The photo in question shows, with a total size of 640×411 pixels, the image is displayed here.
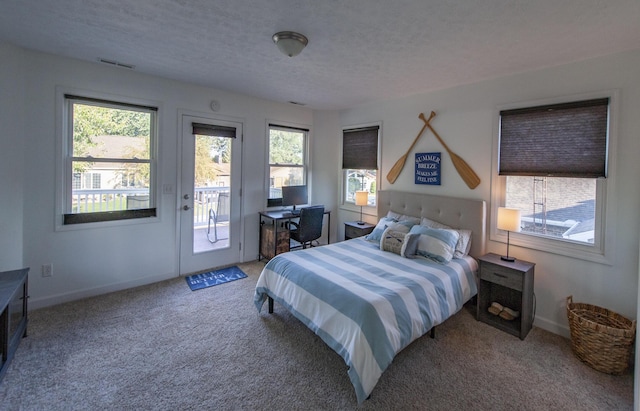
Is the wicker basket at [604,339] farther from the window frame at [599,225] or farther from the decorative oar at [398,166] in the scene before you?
the decorative oar at [398,166]

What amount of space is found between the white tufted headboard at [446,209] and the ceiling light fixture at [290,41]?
235 cm

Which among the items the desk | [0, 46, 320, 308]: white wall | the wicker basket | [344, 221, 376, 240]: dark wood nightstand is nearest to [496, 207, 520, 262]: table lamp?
the wicker basket

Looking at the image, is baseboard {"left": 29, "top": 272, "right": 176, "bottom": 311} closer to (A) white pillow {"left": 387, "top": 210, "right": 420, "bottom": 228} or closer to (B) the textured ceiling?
(B) the textured ceiling

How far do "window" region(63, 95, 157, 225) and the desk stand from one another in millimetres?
1556

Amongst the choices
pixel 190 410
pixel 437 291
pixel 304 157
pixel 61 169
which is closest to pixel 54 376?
pixel 190 410

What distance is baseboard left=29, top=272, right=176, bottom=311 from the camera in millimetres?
2976

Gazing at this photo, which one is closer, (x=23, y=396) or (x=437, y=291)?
(x=23, y=396)

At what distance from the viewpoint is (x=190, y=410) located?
1799mm

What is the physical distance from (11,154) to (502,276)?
15.4ft

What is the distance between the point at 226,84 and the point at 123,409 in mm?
3417

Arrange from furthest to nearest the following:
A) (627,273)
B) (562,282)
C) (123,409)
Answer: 1. (562,282)
2. (627,273)
3. (123,409)

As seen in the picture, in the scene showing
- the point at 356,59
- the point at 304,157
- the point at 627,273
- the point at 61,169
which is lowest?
the point at 627,273

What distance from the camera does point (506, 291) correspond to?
3.05m

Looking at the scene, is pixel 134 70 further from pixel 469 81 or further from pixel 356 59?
pixel 469 81
